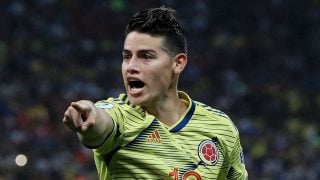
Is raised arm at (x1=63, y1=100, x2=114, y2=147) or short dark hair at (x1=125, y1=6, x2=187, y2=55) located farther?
short dark hair at (x1=125, y1=6, x2=187, y2=55)

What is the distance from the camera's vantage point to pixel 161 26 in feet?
14.3

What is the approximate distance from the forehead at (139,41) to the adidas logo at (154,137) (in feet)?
1.27

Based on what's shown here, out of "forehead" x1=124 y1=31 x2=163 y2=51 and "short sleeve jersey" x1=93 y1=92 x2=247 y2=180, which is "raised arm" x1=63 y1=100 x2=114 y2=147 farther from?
"forehead" x1=124 y1=31 x2=163 y2=51

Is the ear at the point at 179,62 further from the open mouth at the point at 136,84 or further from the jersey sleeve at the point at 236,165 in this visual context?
the jersey sleeve at the point at 236,165

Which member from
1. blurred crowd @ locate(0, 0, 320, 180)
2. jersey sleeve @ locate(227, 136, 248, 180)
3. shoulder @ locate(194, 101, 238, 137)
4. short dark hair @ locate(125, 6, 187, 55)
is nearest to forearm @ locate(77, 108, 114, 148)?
short dark hair @ locate(125, 6, 187, 55)

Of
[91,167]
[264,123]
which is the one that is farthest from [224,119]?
[264,123]

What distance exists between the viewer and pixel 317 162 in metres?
13.6

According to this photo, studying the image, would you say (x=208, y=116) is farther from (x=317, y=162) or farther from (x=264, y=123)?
(x=264, y=123)

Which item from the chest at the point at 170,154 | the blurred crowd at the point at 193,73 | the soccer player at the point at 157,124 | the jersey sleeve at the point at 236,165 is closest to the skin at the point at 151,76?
the soccer player at the point at 157,124

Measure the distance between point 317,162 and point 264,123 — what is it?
141 cm

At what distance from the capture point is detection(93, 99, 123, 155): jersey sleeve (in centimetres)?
398

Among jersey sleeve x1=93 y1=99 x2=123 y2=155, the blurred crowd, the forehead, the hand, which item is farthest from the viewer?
the blurred crowd

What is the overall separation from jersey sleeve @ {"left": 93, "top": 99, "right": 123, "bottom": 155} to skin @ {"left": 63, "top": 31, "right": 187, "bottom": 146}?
0.06 meters

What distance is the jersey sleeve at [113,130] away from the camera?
3979mm
